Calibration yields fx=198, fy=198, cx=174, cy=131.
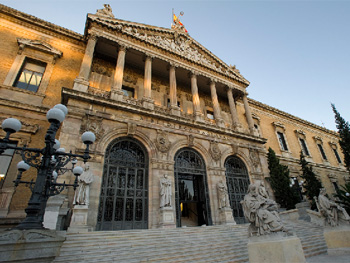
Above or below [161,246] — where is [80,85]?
above

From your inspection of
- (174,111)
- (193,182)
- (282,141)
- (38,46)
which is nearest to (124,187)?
(193,182)

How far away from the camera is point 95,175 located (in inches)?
355

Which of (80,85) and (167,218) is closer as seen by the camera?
(167,218)

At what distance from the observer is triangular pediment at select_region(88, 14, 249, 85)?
13203 millimetres

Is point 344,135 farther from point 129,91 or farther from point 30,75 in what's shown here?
point 30,75

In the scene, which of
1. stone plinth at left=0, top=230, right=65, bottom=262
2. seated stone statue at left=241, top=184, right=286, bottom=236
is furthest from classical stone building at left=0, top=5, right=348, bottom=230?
seated stone statue at left=241, top=184, right=286, bottom=236

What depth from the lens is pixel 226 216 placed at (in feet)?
35.3

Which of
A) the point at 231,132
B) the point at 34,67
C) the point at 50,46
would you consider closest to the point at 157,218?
the point at 231,132

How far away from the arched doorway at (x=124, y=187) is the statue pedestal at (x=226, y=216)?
4.24 metres

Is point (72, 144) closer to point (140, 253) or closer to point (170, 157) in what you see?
point (170, 157)

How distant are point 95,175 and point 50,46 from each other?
8.98 metres

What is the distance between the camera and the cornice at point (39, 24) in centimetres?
1194

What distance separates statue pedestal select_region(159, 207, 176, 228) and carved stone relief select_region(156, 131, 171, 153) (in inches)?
124

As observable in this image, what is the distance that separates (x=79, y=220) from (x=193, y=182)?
6973 mm
